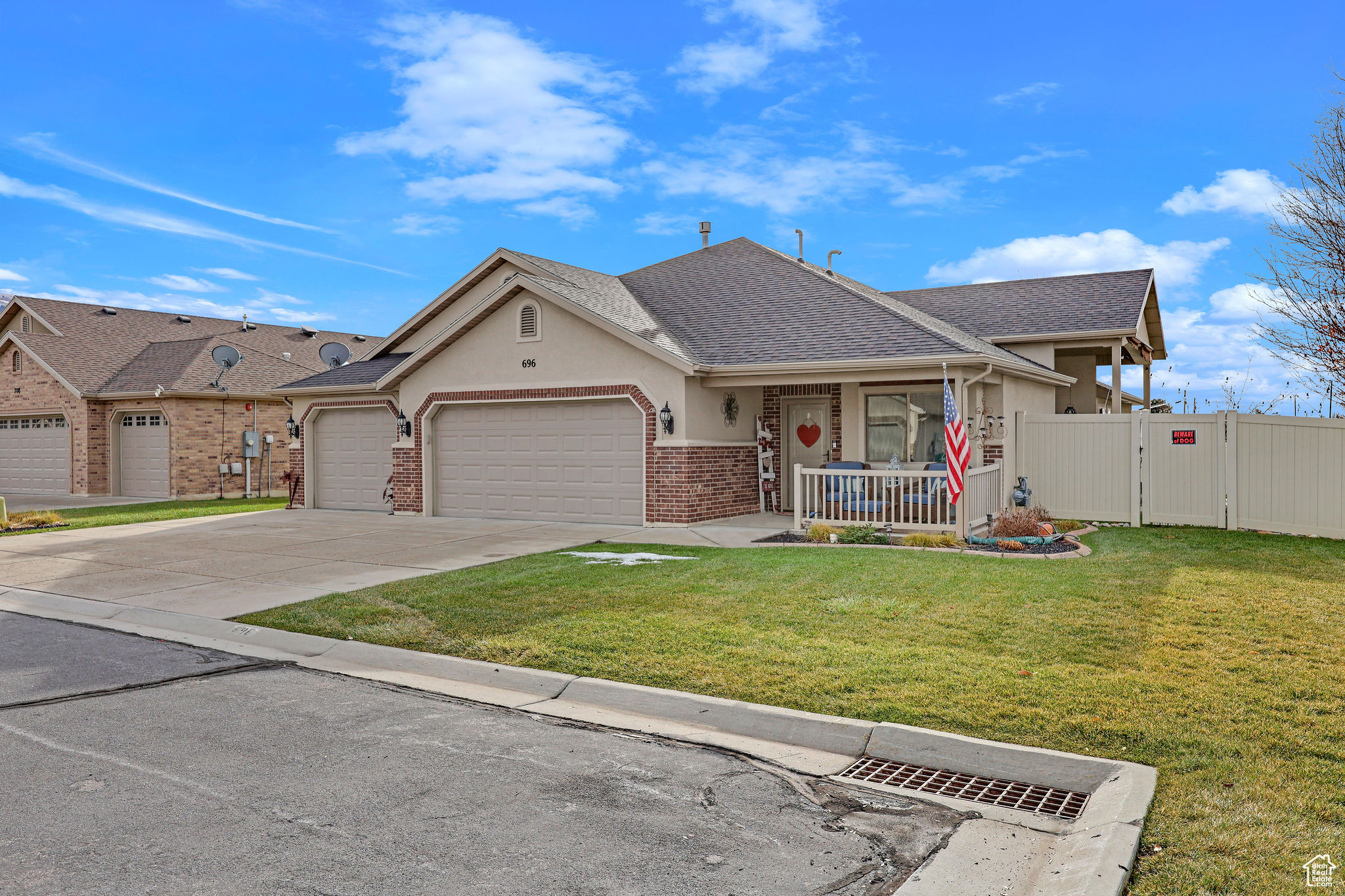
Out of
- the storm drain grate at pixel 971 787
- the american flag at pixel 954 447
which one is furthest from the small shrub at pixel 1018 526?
the storm drain grate at pixel 971 787

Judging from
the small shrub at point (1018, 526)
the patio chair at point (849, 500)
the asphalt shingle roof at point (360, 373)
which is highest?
the asphalt shingle roof at point (360, 373)

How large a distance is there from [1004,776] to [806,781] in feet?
3.48

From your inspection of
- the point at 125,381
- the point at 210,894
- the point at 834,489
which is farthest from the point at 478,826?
the point at 125,381

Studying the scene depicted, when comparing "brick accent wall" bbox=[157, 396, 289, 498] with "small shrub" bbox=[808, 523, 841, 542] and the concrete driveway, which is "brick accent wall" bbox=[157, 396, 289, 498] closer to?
the concrete driveway

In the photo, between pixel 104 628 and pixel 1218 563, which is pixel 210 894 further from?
pixel 1218 563

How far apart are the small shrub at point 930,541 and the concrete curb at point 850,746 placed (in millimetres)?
7368

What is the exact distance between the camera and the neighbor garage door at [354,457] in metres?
21.0

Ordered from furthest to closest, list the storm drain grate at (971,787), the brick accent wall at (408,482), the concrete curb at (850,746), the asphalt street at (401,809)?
1. the brick accent wall at (408,482)
2. the storm drain grate at (971,787)
3. the concrete curb at (850,746)
4. the asphalt street at (401,809)

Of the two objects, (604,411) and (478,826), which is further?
(604,411)

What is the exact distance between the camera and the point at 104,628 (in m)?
8.94

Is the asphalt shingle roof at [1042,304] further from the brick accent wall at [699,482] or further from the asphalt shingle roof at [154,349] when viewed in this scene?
the asphalt shingle roof at [154,349]

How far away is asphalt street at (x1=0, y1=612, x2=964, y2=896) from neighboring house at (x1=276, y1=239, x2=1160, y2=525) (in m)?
10.4

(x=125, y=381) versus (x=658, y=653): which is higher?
(x=125, y=381)

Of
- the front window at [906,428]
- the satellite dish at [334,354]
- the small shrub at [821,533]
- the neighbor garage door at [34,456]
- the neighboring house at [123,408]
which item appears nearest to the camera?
the small shrub at [821,533]
